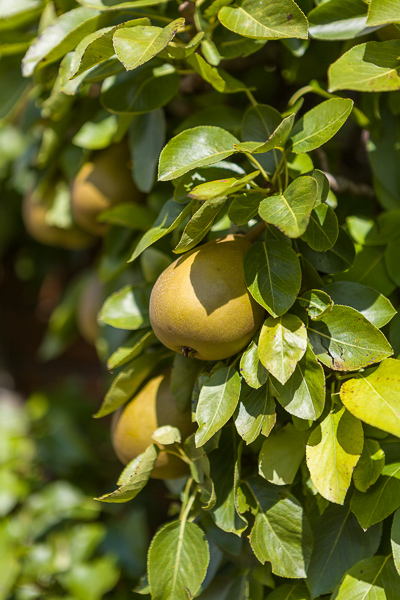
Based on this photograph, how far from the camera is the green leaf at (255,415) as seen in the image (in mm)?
479

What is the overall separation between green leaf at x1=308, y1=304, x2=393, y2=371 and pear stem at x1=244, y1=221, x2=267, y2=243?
12 centimetres

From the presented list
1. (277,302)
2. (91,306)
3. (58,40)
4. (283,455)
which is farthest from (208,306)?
(91,306)

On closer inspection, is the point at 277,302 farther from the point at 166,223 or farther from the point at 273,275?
the point at 166,223

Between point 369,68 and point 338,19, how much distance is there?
14 centimetres

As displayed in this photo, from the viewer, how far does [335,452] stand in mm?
468

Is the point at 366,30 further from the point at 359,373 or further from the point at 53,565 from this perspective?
the point at 53,565

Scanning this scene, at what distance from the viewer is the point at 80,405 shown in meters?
1.40

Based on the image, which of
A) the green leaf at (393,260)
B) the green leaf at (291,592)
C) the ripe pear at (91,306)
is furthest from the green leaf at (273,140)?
the ripe pear at (91,306)

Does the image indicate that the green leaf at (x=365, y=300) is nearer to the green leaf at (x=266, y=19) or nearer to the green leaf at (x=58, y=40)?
the green leaf at (x=266, y=19)

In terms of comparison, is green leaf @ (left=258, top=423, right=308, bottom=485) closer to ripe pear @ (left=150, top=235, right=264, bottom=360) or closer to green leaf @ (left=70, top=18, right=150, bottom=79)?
ripe pear @ (left=150, top=235, right=264, bottom=360)

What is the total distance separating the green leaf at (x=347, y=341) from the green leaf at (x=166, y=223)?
0.55 feet

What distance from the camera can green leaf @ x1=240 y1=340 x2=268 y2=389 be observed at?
475 mm

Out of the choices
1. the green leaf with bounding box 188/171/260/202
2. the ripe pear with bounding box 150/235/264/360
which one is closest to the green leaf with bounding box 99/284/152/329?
the ripe pear with bounding box 150/235/264/360

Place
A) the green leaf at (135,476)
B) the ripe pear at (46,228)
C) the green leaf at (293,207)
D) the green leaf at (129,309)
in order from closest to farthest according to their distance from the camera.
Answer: the green leaf at (293,207) < the green leaf at (135,476) < the green leaf at (129,309) < the ripe pear at (46,228)
